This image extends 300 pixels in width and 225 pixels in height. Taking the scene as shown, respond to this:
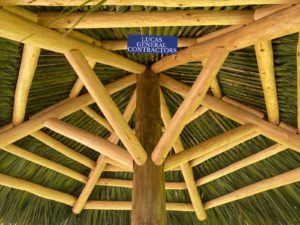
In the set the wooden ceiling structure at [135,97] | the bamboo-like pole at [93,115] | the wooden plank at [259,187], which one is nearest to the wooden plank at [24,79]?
the wooden ceiling structure at [135,97]

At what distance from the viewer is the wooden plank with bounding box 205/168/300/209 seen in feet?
13.0

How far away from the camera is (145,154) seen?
10.4ft

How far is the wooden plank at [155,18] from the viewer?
9.16 ft

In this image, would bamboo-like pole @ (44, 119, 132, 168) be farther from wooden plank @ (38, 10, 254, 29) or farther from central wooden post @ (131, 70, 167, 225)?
wooden plank @ (38, 10, 254, 29)

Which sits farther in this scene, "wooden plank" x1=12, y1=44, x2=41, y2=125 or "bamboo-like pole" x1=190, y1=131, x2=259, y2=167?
"bamboo-like pole" x1=190, y1=131, x2=259, y2=167

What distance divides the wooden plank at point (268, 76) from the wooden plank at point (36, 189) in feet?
8.41

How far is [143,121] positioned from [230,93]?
101 centimetres

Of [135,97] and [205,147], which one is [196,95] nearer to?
[205,147]

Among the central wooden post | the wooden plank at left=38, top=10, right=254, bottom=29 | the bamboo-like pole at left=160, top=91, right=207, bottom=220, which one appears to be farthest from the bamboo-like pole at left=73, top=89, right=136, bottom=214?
the wooden plank at left=38, top=10, right=254, bottom=29

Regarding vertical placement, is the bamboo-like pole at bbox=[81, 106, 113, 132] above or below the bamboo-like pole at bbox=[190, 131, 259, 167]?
above

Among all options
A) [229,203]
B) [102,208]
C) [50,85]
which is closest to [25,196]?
[102,208]

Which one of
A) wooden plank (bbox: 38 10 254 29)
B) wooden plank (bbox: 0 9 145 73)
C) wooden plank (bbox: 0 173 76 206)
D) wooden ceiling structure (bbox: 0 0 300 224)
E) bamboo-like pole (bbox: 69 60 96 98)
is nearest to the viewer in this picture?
wooden plank (bbox: 0 9 145 73)

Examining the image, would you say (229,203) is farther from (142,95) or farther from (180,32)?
(180,32)

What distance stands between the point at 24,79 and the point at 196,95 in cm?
142
